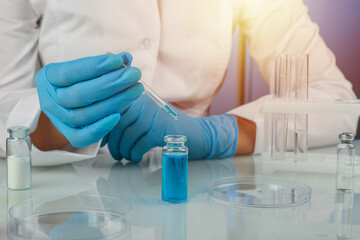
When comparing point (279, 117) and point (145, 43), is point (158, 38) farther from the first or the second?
point (279, 117)

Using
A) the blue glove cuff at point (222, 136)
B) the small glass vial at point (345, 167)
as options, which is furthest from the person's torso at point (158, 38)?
the small glass vial at point (345, 167)

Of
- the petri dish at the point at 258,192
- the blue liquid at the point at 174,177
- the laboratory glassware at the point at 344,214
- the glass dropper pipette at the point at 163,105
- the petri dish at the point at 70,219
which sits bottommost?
the laboratory glassware at the point at 344,214

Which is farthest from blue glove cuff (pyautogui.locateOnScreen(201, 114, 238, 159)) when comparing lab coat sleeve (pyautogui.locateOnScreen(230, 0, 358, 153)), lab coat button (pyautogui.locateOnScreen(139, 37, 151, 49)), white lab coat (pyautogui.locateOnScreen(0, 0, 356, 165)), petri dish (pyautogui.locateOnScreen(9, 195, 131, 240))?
petri dish (pyautogui.locateOnScreen(9, 195, 131, 240))

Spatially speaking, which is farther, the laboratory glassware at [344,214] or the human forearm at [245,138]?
the human forearm at [245,138]

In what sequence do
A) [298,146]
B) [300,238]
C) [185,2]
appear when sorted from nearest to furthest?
1. [300,238]
2. [298,146]
3. [185,2]

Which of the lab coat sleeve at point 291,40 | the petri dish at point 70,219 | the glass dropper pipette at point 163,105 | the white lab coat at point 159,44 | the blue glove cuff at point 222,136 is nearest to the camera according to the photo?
the petri dish at point 70,219

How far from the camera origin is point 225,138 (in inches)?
60.8

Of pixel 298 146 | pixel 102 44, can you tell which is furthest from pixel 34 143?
pixel 298 146

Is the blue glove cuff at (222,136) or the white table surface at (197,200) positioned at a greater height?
the blue glove cuff at (222,136)

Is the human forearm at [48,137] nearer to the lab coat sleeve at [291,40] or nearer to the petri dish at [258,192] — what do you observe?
the petri dish at [258,192]

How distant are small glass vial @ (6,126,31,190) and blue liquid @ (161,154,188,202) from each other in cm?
36

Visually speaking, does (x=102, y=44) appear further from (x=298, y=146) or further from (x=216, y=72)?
(x=298, y=146)

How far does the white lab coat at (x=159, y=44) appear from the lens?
1638 mm

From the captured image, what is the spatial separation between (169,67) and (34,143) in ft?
2.19
